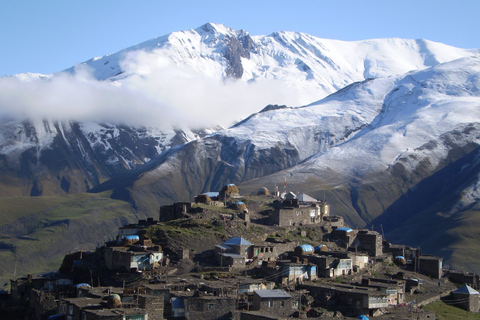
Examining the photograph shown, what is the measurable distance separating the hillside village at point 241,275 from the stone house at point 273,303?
0.08 m

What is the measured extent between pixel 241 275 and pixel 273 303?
11634 mm

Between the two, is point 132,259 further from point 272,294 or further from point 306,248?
point 306,248

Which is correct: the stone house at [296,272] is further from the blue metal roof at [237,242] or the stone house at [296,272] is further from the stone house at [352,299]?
the blue metal roof at [237,242]

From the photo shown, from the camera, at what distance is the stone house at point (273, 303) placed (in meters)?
48.8

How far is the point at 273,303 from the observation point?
49219 mm

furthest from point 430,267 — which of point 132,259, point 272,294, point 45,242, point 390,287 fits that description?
point 45,242

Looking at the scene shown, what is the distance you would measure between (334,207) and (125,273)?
138 meters

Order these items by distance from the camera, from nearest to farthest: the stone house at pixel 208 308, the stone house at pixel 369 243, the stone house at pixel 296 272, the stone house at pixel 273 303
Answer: the stone house at pixel 208 308
the stone house at pixel 273 303
the stone house at pixel 296 272
the stone house at pixel 369 243

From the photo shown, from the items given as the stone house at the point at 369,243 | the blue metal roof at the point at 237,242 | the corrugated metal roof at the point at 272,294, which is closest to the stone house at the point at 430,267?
the stone house at the point at 369,243

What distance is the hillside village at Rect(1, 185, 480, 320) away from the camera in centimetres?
4856

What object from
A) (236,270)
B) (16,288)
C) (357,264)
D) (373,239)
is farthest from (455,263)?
(16,288)

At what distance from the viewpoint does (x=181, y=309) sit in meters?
47.8

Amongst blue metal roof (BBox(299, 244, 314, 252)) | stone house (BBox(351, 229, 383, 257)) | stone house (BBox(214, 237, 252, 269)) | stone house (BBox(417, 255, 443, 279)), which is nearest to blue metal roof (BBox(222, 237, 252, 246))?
stone house (BBox(214, 237, 252, 269))

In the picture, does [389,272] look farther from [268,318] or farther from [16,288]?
[16,288]
